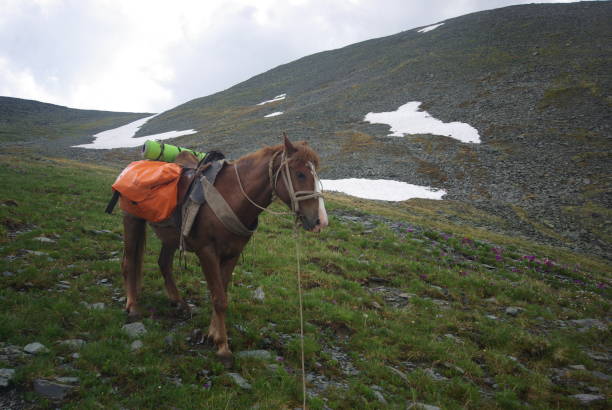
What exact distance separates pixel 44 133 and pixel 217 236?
92.5m

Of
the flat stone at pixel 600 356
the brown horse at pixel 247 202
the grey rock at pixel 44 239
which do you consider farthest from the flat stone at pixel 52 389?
the flat stone at pixel 600 356

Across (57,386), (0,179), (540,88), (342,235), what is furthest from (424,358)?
(540,88)

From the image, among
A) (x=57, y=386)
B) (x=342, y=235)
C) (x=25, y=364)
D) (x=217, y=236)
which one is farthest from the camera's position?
(x=342, y=235)

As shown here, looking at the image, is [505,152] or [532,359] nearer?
[532,359]

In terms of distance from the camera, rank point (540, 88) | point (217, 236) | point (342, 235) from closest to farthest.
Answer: point (217, 236)
point (342, 235)
point (540, 88)

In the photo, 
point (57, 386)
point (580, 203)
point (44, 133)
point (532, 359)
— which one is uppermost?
point (44, 133)

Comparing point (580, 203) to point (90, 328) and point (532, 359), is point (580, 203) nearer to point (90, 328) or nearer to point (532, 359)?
point (532, 359)

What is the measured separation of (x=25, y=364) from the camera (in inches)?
174

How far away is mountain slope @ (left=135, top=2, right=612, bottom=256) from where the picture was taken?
27.5 metres

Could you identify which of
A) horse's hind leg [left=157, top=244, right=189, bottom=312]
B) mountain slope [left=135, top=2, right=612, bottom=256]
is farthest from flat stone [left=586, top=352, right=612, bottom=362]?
mountain slope [left=135, top=2, right=612, bottom=256]

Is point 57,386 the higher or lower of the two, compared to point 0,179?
lower

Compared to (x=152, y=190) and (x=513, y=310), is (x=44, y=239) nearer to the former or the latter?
(x=152, y=190)

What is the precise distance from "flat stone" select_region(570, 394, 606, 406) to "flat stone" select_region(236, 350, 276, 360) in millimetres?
5086

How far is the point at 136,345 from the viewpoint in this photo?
523 cm
